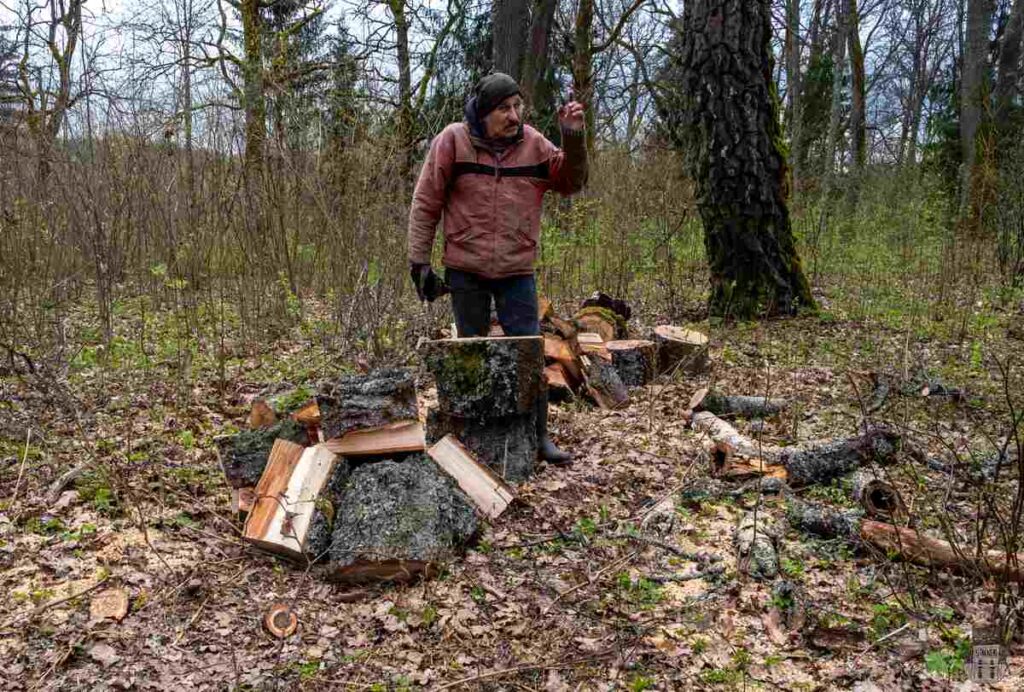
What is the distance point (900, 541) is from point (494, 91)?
100 inches

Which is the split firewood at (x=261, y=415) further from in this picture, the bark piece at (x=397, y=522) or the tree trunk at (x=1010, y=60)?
the tree trunk at (x=1010, y=60)

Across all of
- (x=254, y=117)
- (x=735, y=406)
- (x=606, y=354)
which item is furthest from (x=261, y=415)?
(x=254, y=117)

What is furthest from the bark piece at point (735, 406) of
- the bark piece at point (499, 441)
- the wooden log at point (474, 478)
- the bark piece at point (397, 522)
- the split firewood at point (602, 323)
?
the bark piece at point (397, 522)

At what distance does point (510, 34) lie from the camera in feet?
35.7

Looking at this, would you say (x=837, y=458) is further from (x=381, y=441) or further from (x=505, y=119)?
(x=505, y=119)

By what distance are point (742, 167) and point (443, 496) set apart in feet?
16.2

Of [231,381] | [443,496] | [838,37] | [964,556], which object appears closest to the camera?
[964,556]

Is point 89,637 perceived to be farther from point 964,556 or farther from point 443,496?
point 964,556

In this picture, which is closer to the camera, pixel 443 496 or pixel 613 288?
pixel 443 496

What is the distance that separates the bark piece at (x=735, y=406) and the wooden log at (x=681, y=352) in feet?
2.64

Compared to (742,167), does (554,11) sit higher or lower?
higher

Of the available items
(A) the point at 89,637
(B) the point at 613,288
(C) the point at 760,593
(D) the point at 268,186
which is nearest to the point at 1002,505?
(C) the point at 760,593

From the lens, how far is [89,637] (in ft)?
8.53

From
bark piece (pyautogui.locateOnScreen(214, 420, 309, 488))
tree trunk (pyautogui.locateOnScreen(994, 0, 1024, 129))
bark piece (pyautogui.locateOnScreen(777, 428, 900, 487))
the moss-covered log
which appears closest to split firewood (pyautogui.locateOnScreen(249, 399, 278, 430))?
bark piece (pyautogui.locateOnScreen(214, 420, 309, 488))
